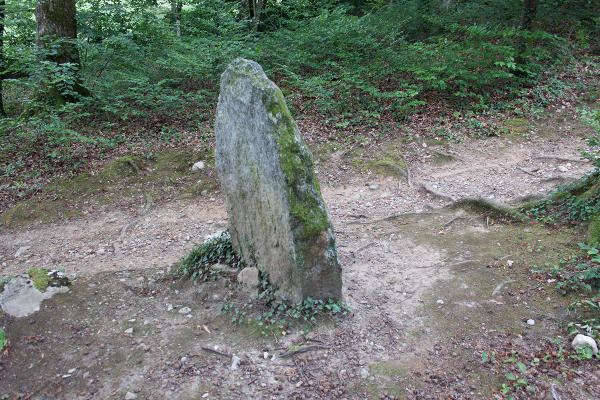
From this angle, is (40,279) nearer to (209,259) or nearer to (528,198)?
Answer: (209,259)

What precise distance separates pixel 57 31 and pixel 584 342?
39.2 ft

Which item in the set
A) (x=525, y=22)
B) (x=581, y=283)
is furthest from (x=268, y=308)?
(x=525, y=22)

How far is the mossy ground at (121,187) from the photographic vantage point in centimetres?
733

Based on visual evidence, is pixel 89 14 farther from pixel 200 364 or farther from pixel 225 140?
pixel 200 364

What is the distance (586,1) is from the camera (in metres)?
13.0

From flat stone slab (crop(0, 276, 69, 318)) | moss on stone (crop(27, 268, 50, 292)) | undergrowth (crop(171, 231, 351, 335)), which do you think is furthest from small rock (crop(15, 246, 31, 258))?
undergrowth (crop(171, 231, 351, 335))

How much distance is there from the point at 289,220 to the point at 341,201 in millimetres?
3841

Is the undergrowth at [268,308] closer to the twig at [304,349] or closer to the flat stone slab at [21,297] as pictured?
the twig at [304,349]

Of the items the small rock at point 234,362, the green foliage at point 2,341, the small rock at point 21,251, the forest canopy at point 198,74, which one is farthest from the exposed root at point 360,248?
the small rock at point 21,251

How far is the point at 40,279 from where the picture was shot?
14.8 ft

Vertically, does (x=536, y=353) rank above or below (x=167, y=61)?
below

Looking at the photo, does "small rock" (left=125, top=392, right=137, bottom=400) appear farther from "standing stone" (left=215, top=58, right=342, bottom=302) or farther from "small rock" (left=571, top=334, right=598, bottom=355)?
"small rock" (left=571, top=334, right=598, bottom=355)

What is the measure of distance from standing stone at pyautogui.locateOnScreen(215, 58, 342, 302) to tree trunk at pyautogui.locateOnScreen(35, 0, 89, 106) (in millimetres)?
7239

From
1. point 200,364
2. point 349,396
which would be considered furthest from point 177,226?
point 349,396
